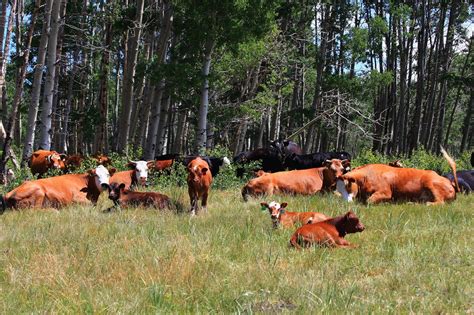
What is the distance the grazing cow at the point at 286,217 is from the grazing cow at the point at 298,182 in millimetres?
3696

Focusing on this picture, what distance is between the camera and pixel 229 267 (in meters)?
6.27

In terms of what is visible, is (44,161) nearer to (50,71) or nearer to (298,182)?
(50,71)

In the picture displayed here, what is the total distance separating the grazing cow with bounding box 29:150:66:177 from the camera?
17.1 m

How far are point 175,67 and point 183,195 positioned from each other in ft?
22.2

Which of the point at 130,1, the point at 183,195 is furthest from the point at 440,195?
the point at 130,1

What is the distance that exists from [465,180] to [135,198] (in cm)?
788

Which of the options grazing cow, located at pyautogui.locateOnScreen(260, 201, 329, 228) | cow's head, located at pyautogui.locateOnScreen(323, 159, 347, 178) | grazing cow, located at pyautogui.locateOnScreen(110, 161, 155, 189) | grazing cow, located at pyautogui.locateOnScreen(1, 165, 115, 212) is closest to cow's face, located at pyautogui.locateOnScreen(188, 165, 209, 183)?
grazing cow, located at pyautogui.locateOnScreen(260, 201, 329, 228)

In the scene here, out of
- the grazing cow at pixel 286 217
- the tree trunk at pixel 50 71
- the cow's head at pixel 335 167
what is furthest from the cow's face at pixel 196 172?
the tree trunk at pixel 50 71

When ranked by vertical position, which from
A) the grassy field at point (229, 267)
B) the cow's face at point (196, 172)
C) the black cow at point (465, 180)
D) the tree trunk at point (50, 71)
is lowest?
A: the grassy field at point (229, 267)

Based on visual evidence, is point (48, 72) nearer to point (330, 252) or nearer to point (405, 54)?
point (330, 252)

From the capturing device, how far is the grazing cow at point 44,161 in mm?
17078

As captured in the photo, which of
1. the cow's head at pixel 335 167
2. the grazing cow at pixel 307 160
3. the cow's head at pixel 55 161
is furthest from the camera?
the grazing cow at pixel 307 160

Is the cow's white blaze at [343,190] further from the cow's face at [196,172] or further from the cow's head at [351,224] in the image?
the cow's head at [351,224]

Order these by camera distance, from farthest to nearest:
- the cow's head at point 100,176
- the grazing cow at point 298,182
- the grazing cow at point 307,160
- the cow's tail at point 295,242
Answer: the grazing cow at point 307,160 → the grazing cow at point 298,182 → the cow's head at point 100,176 → the cow's tail at point 295,242
